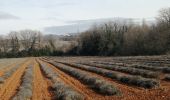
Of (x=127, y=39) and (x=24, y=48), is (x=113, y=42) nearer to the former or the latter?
(x=127, y=39)

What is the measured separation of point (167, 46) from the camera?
8631 centimetres

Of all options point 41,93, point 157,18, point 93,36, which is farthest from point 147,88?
Answer: point 93,36

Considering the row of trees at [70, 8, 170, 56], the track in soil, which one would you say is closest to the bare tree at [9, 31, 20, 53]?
the row of trees at [70, 8, 170, 56]

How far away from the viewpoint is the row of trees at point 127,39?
90.4 metres

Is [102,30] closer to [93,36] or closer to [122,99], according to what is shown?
[93,36]

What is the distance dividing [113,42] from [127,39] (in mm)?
19236

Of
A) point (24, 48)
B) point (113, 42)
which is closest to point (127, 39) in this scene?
point (113, 42)

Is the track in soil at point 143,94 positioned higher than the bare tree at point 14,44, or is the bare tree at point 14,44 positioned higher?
the bare tree at point 14,44

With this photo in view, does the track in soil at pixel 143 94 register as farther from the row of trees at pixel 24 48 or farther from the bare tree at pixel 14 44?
the bare tree at pixel 14 44

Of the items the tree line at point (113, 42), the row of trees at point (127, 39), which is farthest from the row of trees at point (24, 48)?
the row of trees at point (127, 39)

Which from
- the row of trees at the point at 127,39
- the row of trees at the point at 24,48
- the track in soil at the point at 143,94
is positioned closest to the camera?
the track in soil at the point at 143,94

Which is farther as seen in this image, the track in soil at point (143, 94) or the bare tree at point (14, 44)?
the bare tree at point (14, 44)

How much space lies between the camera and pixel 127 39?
110250mm

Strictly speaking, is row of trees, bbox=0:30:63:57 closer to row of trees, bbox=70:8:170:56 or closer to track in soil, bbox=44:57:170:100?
row of trees, bbox=70:8:170:56
